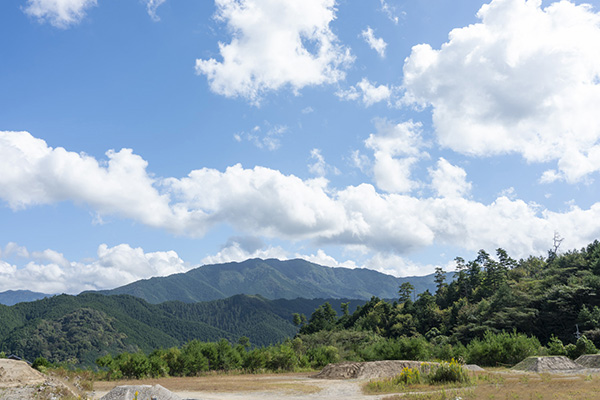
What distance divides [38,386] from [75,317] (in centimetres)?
17270

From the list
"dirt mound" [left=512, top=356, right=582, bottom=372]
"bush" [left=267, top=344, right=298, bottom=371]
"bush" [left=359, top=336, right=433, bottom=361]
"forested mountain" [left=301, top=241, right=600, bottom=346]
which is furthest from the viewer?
"forested mountain" [left=301, top=241, right=600, bottom=346]

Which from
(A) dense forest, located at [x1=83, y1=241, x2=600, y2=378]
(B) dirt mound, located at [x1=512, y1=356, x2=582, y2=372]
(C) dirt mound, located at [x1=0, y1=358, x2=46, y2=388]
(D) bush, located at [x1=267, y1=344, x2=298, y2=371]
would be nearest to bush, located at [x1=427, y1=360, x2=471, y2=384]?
(A) dense forest, located at [x1=83, y1=241, x2=600, y2=378]

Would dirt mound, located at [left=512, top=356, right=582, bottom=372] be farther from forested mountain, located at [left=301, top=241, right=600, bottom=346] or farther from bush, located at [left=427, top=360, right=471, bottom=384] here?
forested mountain, located at [left=301, top=241, right=600, bottom=346]

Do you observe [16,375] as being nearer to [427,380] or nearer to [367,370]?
[427,380]

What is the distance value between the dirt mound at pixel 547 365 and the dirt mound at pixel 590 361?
0.51 metres

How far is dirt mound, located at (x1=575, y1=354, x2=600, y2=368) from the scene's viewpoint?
23.9m

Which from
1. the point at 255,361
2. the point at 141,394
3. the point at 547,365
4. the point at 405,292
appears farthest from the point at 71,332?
the point at 547,365

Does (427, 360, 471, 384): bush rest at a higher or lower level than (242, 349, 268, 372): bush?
higher

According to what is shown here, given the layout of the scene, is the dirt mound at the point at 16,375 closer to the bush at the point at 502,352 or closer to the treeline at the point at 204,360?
the treeline at the point at 204,360

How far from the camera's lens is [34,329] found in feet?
498

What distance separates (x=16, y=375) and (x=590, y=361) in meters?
28.3

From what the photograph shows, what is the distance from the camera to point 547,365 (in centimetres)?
2372

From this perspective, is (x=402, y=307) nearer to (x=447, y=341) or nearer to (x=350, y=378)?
(x=447, y=341)

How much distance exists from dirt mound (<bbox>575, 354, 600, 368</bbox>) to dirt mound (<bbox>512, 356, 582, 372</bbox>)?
511mm
